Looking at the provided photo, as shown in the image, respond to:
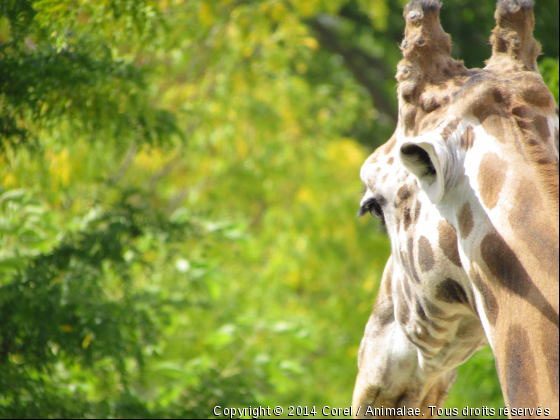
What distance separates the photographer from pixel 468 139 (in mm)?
1195

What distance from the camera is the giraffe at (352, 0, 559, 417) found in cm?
103

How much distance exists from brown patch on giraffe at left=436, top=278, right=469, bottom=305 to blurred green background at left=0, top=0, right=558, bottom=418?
4.21ft

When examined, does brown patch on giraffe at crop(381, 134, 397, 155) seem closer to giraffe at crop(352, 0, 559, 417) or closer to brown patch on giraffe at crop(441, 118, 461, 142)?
giraffe at crop(352, 0, 559, 417)

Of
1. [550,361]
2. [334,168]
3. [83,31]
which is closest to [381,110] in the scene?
[334,168]

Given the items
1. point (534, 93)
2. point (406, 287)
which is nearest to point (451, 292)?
point (406, 287)

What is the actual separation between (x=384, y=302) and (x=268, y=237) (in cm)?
450

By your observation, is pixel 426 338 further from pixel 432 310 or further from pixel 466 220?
pixel 466 220

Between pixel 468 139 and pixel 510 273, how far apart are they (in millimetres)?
317

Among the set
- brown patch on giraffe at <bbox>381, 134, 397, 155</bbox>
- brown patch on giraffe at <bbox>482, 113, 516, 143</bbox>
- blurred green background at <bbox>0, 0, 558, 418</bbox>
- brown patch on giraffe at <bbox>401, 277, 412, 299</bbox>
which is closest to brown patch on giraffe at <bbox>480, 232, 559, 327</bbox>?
brown patch on giraffe at <bbox>482, 113, 516, 143</bbox>

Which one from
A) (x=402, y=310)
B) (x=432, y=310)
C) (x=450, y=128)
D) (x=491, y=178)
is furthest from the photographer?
(x=402, y=310)

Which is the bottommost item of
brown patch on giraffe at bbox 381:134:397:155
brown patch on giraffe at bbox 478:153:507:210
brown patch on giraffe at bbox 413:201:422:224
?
brown patch on giraffe at bbox 413:201:422:224

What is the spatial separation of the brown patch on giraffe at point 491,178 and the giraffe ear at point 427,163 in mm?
82

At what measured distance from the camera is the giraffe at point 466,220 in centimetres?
103

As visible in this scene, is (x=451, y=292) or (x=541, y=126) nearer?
(x=541, y=126)
